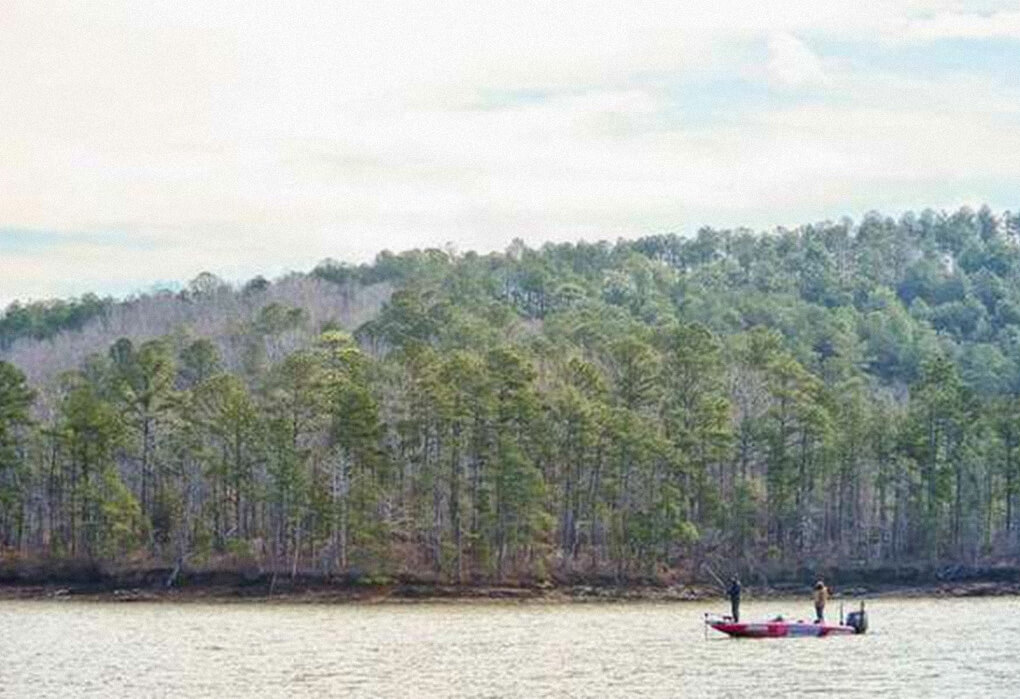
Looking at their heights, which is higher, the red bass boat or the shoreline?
the red bass boat

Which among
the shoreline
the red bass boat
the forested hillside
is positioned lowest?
the shoreline

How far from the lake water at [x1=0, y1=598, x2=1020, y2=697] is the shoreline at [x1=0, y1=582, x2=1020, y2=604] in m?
12.2

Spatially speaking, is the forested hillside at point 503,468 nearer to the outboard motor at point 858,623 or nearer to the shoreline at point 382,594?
the shoreline at point 382,594

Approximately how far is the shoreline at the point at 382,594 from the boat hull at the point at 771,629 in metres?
36.9

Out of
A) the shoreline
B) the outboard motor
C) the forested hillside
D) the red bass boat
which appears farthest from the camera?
the forested hillside

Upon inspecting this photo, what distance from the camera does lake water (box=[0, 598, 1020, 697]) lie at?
190ft

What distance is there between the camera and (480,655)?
2778 inches

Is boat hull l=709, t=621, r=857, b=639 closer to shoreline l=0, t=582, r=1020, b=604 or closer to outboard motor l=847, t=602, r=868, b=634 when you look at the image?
outboard motor l=847, t=602, r=868, b=634

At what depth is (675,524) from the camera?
126 meters

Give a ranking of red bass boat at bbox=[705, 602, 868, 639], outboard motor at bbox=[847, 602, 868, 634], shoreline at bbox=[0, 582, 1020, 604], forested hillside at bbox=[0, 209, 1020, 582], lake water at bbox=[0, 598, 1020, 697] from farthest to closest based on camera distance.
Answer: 1. forested hillside at bbox=[0, 209, 1020, 582]
2. shoreline at bbox=[0, 582, 1020, 604]
3. outboard motor at bbox=[847, 602, 868, 634]
4. red bass boat at bbox=[705, 602, 868, 639]
5. lake water at bbox=[0, 598, 1020, 697]

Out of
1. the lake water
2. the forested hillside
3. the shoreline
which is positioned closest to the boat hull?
the lake water

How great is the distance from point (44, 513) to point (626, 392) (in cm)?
4651

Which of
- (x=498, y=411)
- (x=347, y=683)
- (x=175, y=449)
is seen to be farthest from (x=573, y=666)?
(x=175, y=449)

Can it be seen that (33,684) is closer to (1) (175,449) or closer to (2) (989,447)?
(1) (175,449)
